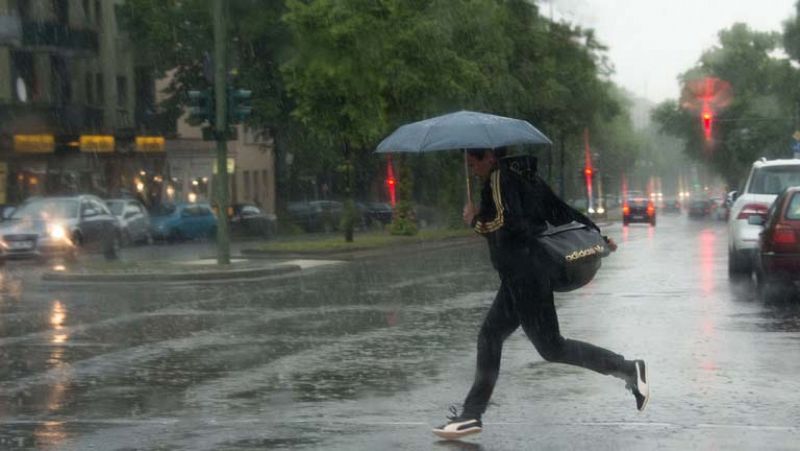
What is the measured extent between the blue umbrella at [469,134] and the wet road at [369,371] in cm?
165

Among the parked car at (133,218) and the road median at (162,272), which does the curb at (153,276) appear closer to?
the road median at (162,272)

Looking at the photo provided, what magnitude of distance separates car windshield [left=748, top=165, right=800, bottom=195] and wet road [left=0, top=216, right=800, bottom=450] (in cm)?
167

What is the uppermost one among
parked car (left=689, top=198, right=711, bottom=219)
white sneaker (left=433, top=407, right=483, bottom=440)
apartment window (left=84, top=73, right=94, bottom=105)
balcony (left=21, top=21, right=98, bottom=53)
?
balcony (left=21, top=21, right=98, bottom=53)

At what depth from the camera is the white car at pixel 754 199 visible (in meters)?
21.6

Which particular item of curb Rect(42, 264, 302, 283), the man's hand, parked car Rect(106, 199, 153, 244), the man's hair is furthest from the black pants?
parked car Rect(106, 199, 153, 244)

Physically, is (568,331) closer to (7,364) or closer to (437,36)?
(7,364)

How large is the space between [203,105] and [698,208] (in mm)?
77650

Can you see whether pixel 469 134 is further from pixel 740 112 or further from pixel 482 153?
pixel 740 112

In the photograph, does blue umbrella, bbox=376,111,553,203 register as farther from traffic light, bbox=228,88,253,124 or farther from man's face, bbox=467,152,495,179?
traffic light, bbox=228,88,253,124

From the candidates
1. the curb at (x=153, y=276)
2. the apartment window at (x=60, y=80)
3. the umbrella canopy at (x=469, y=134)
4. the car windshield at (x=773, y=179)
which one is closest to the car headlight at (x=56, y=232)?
the curb at (x=153, y=276)

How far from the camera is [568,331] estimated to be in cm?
1498

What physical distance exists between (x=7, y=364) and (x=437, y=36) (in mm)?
28253

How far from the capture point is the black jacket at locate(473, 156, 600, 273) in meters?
8.61

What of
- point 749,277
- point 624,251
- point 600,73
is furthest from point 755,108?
point 749,277
